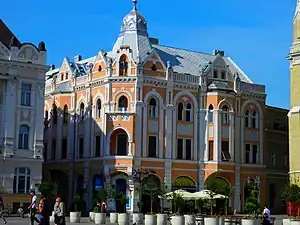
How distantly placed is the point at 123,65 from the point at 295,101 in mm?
17316

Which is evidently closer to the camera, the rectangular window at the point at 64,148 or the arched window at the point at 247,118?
the arched window at the point at 247,118

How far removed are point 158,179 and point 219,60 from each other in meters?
15.0

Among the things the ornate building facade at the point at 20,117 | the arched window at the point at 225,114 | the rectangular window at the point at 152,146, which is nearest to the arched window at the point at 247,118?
the arched window at the point at 225,114

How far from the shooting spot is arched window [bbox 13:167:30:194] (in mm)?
58219

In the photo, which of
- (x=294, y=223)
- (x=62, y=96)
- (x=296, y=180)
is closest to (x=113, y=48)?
(x=62, y=96)

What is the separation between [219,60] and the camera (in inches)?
2847

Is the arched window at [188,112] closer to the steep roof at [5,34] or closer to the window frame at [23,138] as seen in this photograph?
the window frame at [23,138]

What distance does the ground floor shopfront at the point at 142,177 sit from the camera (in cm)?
6531

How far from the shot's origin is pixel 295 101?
6369 cm

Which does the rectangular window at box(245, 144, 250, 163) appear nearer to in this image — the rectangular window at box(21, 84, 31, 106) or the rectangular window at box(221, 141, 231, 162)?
the rectangular window at box(221, 141, 231, 162)

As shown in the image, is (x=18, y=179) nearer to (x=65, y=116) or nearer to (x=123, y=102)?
(x=123, y=102)

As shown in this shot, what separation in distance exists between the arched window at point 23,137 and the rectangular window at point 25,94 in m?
2.16

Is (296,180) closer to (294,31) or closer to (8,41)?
(294,31)

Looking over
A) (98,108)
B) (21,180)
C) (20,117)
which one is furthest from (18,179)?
(98,108)
